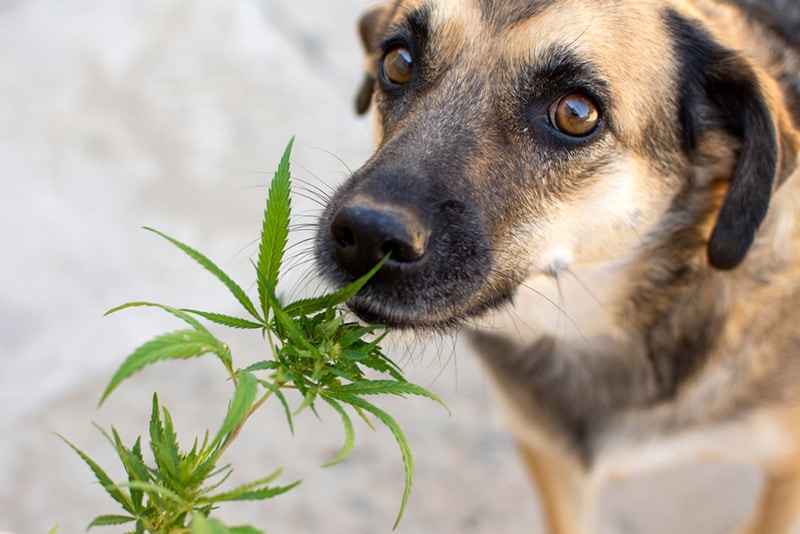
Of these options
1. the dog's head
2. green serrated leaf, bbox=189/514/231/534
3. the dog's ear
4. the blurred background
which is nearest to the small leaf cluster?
green serrated leaf, bbox=189/514/231/534

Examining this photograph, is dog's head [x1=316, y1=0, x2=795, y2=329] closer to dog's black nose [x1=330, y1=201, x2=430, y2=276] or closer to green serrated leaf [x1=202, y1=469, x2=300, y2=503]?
dog's black nose [x1=330, y1=201, x2=430, y2=276]

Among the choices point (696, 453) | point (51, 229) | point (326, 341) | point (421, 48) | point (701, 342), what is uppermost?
point (51, 229)

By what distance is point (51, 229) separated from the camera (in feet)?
13.7

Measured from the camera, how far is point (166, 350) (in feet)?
4.03

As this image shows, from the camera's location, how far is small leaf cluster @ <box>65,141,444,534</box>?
129 centimetres

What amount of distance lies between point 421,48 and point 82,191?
8.85 feet

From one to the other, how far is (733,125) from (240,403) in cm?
165

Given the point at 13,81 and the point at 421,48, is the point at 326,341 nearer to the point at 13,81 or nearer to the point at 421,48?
the point at 421,48

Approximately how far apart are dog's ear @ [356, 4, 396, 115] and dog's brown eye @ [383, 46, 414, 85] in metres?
0.40

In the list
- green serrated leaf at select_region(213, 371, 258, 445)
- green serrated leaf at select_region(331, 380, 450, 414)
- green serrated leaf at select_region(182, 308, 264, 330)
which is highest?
green serrated leaf at select_region(182, 308, 264, 330)

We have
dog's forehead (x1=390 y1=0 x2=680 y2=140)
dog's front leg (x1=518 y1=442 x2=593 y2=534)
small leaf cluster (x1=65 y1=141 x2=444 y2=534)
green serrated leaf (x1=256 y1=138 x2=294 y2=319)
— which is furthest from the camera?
dog's front leg (x1=518 y1=442 x2=593 y2=534)

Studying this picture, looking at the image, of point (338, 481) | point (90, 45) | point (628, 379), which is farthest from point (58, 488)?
point (90, 45)

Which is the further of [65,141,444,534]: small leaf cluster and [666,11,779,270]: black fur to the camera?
[666,11,779,270]: black fur

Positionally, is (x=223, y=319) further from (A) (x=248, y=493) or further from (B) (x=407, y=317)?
(B) (x=407, y=317)
